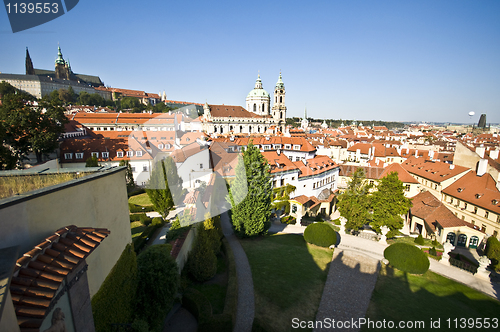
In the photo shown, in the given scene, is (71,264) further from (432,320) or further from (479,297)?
(479,297)

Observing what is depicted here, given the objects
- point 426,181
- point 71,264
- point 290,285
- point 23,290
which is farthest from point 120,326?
point 426,181

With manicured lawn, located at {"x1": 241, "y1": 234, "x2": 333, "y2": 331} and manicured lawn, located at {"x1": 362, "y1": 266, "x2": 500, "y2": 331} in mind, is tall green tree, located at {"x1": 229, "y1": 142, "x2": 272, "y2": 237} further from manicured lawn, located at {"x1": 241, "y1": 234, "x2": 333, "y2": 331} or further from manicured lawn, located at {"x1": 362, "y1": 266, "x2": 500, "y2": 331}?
manicured lawn, located at {"x1": 362, "y1": 266, "x2": 500, "y2": 331}

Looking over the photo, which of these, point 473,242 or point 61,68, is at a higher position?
point 61,68

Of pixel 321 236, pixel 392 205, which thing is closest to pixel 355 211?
pixel 392 205

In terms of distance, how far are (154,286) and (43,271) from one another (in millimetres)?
7249

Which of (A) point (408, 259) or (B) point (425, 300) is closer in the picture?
(B) point (425, 300)

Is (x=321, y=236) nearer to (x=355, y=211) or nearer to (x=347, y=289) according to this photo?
(x=355, y=211)

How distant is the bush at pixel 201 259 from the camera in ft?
50.3

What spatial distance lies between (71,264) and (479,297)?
892 inches

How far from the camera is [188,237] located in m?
17.0

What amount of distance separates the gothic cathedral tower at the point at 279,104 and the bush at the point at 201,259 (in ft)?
381

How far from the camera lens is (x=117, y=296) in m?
8.34

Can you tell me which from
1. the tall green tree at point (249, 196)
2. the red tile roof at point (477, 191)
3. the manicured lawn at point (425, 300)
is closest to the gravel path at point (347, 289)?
the manicured lawn at point (425, 300)

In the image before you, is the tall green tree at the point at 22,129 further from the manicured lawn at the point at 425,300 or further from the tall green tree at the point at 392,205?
the tall green tree at the point at 392,205
